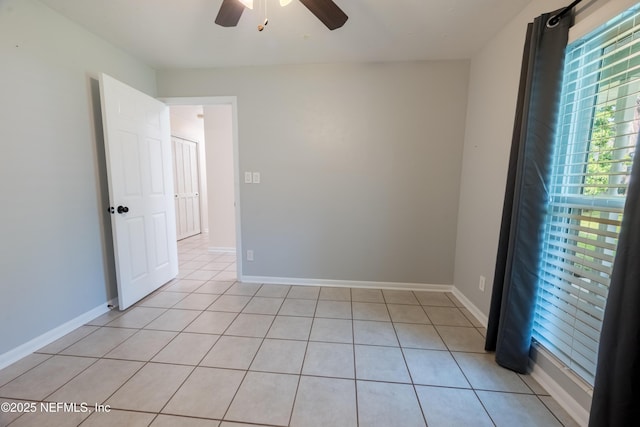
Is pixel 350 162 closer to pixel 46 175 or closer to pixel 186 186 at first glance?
pixel 46 175

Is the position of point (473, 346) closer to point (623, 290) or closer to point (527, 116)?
point (623, 290)

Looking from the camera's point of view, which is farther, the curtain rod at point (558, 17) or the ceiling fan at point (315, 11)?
the ceiling fan at point (315, 11)

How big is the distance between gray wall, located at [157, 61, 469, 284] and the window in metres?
1.10

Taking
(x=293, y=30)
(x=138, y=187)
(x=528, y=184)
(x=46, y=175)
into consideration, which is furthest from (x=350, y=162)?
(x=46, y=175)

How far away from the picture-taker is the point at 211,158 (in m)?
3.90

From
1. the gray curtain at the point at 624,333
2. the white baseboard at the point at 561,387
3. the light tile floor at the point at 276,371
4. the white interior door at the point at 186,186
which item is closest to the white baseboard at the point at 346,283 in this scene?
the light tile floor at the point at 276,371

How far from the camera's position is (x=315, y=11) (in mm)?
1426

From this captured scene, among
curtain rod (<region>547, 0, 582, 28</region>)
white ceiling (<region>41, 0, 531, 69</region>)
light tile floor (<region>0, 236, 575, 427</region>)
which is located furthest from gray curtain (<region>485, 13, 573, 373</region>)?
white ceiling (<region>41, 0, 531, 69</region>)

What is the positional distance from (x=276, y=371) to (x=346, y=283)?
1356 millimetres

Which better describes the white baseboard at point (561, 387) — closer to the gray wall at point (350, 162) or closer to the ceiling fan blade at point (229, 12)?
the gray wall at point (350, 162)

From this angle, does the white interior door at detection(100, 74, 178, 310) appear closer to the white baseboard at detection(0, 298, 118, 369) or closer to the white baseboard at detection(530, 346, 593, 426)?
the white baseboard at detection(0, 298, 118, 369)

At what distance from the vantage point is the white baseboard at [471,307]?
2014mm

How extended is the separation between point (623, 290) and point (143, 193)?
323 centimetres

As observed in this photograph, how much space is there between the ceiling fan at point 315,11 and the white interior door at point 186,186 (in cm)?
380
